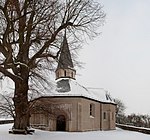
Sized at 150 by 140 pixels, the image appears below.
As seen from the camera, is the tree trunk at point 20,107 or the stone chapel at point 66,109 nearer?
the tree trunk at point 20,107

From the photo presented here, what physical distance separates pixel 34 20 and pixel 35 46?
260cm

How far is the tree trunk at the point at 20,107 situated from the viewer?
73.6 feet

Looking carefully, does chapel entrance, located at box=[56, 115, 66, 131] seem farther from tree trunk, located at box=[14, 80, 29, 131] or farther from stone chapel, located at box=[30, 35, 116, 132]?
tree trunk, located at box=[14, 80, 29, 131]

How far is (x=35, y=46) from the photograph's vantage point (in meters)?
24.8

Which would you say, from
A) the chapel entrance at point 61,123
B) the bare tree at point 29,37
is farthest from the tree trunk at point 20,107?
the chapel entrance at point 61,123

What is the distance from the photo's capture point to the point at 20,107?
73.8ft

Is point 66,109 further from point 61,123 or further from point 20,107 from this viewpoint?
point 20,107

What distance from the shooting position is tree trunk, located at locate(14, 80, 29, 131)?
22422 millimetres

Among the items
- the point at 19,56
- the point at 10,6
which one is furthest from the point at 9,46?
the point at 10,6

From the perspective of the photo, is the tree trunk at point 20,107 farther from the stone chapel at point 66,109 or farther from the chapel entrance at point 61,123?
the chapel entrance at point 61,123

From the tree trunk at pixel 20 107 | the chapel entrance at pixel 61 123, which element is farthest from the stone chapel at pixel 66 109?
the tree trunk at pixel 20 107

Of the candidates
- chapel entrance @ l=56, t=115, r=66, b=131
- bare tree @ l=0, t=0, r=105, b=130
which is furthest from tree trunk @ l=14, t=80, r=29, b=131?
chapel entrance @ l=56, t=115, r=66, b=131

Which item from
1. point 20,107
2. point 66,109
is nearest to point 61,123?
point 66,109

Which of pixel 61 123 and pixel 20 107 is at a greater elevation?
A: pixel 20 107
